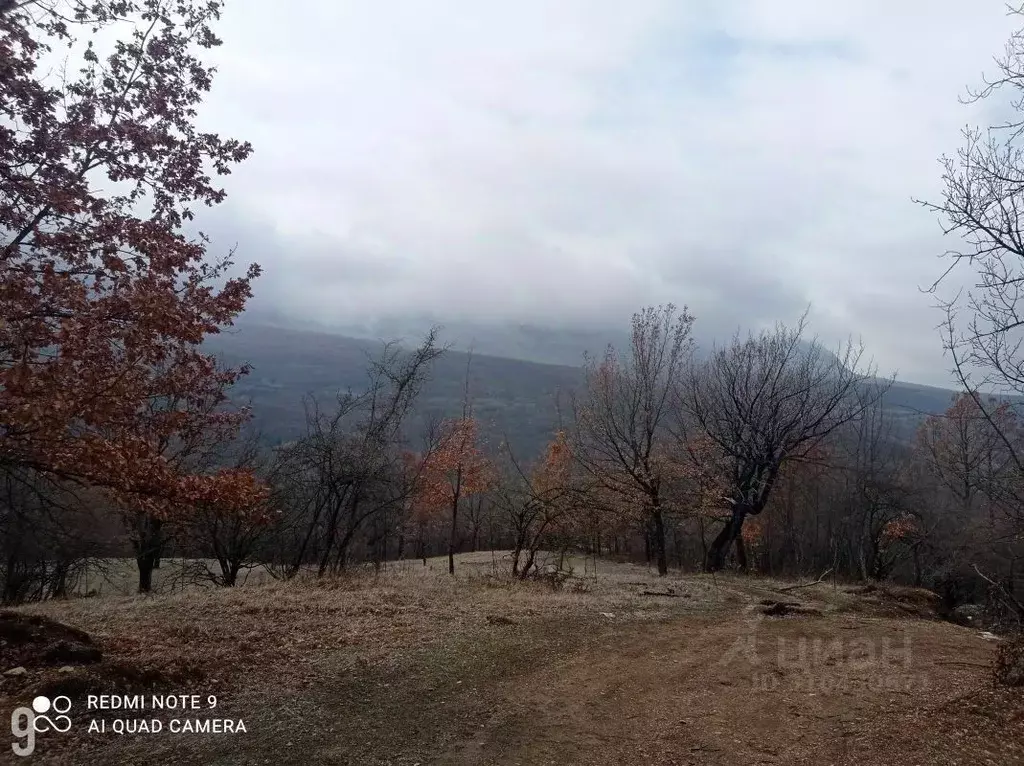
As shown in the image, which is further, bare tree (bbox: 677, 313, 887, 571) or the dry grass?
bare tree (bbox: 677, 313, 887, 571)

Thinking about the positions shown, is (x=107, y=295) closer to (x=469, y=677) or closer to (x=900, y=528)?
(x=469, y=677)

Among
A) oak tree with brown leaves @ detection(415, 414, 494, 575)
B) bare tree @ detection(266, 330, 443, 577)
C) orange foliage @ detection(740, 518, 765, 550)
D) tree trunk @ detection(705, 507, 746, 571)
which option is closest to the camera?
bare tree @ detection(266, 330, 443, 577)

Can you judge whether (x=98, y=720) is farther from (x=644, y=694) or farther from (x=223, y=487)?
(x=644, y=694)

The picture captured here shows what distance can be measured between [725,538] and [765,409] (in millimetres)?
4347

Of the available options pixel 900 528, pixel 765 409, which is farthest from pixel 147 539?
pixel 900 528

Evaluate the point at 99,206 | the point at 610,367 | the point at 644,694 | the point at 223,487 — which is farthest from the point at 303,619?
the point at 610,367

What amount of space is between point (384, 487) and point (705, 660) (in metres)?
12.1

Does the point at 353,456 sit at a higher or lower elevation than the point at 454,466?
higher

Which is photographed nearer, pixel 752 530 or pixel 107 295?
pixel 107 295

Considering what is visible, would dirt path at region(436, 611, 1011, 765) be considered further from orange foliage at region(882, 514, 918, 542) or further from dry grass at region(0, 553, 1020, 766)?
orange foliage at region(882, 514, 918, 542)

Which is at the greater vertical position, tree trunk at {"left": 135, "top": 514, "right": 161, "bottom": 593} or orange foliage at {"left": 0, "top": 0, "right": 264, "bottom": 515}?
orange foliage at {"left": 0, "top": 0, "right": 264, "bottom": 515}

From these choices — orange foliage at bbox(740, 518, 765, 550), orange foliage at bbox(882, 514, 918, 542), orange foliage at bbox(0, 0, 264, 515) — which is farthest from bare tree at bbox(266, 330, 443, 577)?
orange foliage at bbox(740, 518, 765, 550)

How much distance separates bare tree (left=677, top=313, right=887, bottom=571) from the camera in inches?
777

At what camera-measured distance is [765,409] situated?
19969 millimetres
